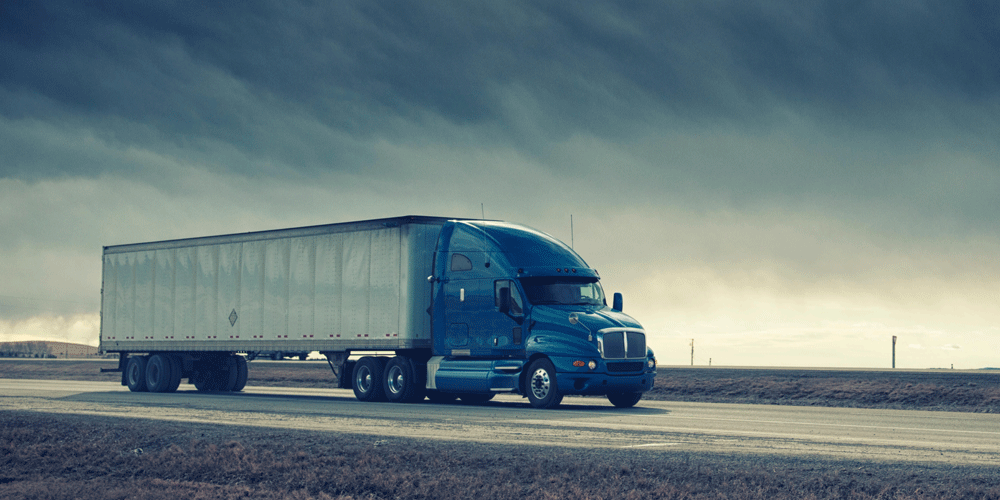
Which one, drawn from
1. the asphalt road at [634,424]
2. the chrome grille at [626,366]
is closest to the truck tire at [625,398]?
the asphalt road at [634,424]

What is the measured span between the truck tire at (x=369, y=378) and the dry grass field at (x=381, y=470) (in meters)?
8.54

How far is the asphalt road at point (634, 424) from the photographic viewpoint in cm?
1376

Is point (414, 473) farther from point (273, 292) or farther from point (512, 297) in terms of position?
point (273, 292)

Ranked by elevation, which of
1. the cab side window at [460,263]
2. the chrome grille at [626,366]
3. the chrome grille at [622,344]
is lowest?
the chrome grille at [626,366]

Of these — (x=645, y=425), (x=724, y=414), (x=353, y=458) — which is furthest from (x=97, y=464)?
(x=724, y=414)

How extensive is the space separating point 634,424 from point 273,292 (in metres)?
13.8

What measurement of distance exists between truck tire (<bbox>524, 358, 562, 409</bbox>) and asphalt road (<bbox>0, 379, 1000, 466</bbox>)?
33 cm

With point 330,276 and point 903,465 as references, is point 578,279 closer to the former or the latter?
point 330,276

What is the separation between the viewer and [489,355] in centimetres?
2373

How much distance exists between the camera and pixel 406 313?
81.8ft

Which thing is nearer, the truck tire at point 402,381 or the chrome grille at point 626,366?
the chrome grille at point 626,366

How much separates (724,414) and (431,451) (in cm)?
925

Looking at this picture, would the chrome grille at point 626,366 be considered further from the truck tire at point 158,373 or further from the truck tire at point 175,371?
the truck tire at point 158,373

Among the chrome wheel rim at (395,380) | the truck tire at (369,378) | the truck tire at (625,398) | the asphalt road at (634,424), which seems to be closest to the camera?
the asphalt road at (634,424)
